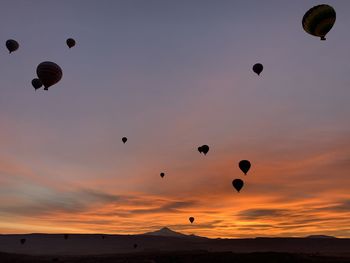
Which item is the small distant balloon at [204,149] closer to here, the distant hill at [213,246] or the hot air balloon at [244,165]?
the hot air balloon at [244,165]

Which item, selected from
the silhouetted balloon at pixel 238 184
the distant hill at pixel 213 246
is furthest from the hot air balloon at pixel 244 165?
the distant hill at pixel 213 246

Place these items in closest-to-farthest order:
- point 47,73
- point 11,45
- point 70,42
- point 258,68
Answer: point 47,73 → point 258,68 → point 70,42 → point 11,45

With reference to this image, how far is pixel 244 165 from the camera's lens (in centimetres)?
5784

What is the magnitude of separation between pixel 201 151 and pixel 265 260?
31.1 metres

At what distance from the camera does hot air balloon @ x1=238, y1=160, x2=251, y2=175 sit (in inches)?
2255

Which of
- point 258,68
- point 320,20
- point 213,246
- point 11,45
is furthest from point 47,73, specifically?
point 213,246

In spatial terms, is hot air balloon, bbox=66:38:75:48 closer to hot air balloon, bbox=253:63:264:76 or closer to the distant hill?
hot air balloon, bbox=253:63:264:76

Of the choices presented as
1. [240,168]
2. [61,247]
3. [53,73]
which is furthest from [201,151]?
[61,247]

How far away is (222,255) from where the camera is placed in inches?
1880

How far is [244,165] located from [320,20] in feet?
76.4

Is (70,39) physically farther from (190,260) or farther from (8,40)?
(190,260)

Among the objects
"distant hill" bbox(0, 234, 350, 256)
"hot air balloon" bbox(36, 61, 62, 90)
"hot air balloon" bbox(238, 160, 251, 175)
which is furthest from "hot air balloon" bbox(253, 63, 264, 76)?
"distant hill" bbox(0, 234, 350, 256)

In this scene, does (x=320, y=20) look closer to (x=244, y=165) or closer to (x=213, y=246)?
(x=244, y=165)

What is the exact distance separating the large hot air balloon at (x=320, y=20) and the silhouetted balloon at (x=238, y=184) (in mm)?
26193
